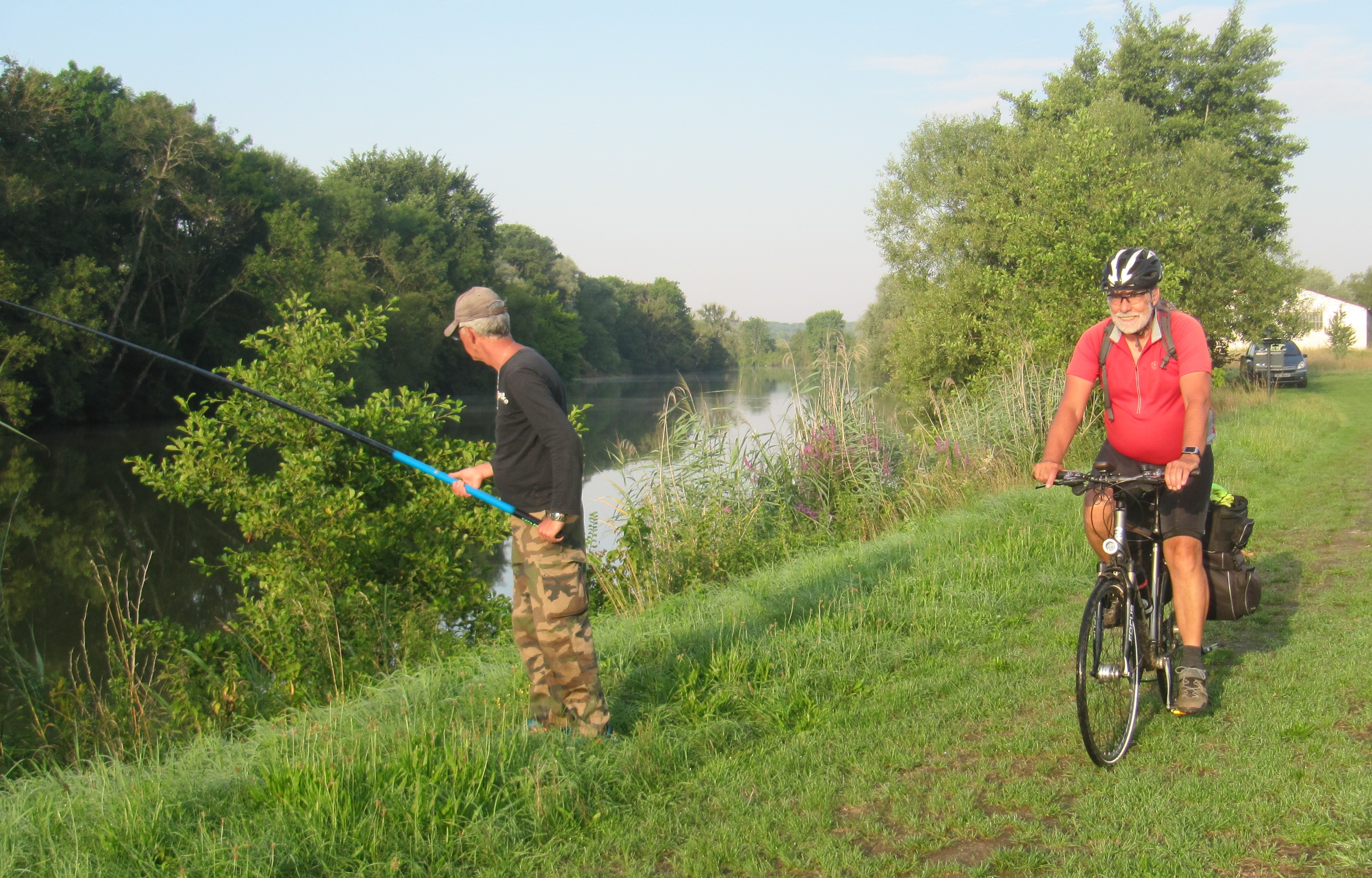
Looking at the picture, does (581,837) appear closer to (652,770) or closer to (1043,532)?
(652,770)

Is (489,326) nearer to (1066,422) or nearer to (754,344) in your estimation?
(1066,422)

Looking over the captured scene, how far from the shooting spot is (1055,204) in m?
20.4

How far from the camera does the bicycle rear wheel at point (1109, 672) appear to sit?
3.89 meters

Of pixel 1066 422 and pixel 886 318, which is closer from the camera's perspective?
pixel 1066 422

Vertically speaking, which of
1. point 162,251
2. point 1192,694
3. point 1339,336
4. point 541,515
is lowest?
point 1192,694

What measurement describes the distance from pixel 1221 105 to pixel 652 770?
40513mm

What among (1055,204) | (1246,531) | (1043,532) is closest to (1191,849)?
(1246,531)

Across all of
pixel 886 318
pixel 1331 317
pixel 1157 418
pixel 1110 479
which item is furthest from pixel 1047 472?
pixel 1331 317

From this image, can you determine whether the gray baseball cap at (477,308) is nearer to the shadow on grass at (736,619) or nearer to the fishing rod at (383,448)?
the fishing rod at (383,448)

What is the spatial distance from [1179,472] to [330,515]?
5.96 m

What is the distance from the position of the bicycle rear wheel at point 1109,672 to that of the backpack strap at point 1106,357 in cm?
79

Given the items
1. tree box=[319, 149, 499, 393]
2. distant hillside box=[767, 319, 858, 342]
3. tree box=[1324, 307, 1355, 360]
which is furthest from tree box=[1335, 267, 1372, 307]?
tree box=[319, 149, 499, 393]

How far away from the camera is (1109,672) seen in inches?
156

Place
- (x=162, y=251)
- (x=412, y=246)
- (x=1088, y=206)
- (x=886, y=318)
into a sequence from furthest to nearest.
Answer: (x=412, y=246) < (x=886, y=318) < (x=162, y=251) < (x=1088, y=206)
